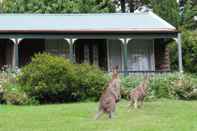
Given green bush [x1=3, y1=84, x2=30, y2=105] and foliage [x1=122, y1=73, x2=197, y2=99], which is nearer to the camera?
green bush [x1=3, y1=84, x2=30, y2=105]

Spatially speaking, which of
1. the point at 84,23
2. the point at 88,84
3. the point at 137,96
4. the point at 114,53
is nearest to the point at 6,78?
the point at 88,84

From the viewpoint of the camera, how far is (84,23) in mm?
34844

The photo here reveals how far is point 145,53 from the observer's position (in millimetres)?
34969

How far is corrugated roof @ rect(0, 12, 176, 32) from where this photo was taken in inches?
1291

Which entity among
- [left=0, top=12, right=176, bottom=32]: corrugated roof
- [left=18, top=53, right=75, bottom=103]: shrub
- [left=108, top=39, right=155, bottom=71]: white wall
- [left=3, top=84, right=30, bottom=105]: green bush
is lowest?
[left=3, top=84, right=30, bottom=105]: green bush

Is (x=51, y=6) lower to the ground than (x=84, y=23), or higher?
higher

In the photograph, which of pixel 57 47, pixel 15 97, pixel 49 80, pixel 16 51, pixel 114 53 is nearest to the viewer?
pixel 15 97

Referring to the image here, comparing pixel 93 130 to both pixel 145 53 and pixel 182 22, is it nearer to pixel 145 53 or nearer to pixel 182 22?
pixel 145 53

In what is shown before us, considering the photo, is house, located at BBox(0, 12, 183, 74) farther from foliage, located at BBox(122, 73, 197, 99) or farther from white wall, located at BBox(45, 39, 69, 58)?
foliage, located at BBox(122, 73, 197, 99)

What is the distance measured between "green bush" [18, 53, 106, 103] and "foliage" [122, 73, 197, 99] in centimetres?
176

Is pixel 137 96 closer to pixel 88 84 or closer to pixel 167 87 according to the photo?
pixel 88 84

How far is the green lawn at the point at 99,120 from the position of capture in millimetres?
14000

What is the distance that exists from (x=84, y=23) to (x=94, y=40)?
1.16 m

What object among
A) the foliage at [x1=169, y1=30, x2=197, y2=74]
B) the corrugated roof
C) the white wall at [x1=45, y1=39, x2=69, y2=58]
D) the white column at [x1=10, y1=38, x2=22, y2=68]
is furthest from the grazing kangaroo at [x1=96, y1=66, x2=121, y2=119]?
the foliage at [x1=169, y1=30, x2=197, y2=74]
